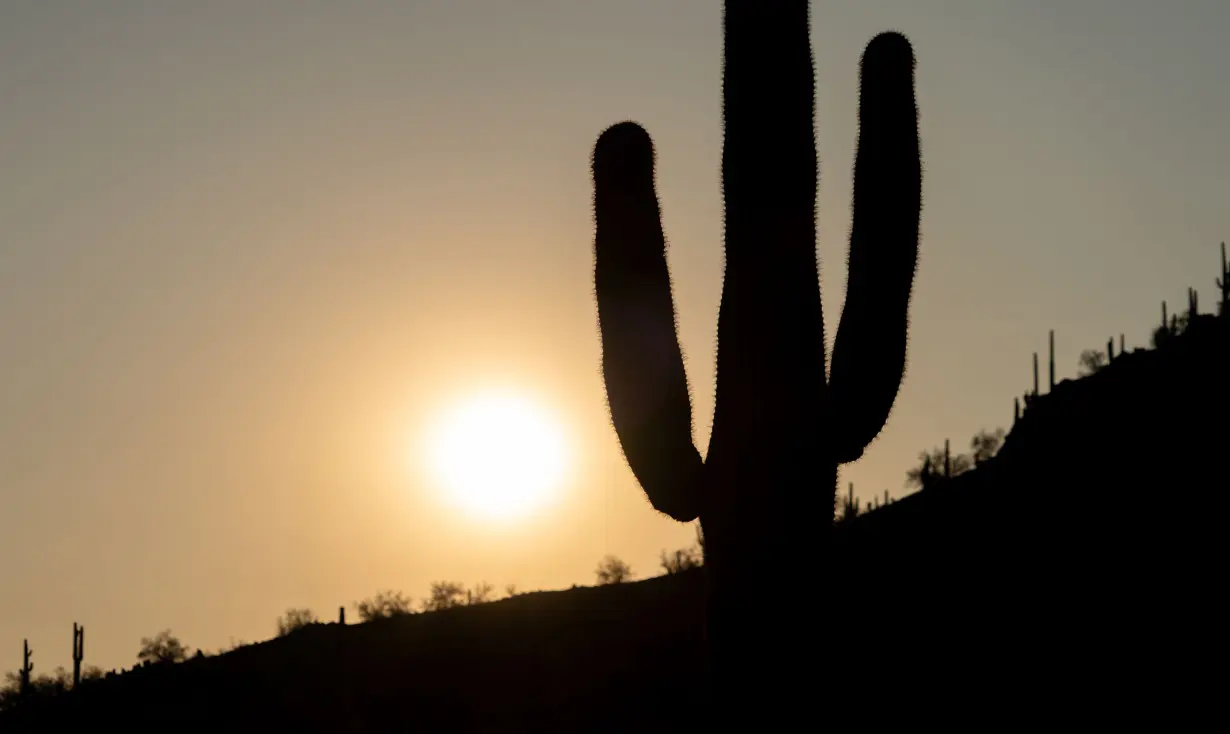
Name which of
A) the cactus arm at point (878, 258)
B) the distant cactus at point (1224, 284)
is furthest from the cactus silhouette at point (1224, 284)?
the cactus arm at point (878, 258)

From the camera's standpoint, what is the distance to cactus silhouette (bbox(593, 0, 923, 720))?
11.3 metres

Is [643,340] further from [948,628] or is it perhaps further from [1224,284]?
[1224,284]

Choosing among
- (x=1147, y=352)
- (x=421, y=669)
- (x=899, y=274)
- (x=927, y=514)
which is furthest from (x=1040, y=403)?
(x=899, y=274)

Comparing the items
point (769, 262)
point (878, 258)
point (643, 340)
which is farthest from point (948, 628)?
point (769, 262)

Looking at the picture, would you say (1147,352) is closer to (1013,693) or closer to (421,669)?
(1013,693)

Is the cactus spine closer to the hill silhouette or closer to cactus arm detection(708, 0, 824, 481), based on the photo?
the hill silhouette

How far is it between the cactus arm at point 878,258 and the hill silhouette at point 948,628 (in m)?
4.41

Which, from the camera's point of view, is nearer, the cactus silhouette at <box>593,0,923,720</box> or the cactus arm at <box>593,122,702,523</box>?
the cactus silhouette at <box>593,0,923,720</box>

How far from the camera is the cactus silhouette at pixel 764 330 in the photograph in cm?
1131

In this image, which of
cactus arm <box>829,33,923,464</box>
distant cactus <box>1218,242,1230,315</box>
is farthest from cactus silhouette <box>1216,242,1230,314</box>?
cactus arm <box>829,33,923,464</box>

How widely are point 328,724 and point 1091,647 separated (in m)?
18.7

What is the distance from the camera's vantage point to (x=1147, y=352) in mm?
35719

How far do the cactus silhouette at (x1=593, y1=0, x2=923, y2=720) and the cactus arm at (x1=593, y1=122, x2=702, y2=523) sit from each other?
1cm

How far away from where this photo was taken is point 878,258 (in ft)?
38.7
